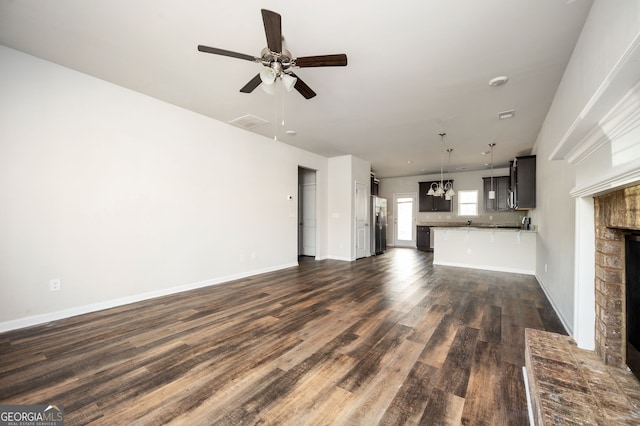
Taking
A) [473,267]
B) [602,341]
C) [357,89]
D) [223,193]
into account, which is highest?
[357,89]

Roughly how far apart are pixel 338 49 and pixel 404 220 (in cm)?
857

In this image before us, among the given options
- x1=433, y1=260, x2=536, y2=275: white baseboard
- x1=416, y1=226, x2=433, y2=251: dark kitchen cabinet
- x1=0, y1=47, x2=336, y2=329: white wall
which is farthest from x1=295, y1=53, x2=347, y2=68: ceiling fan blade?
x1=416, y1=226, x2=433, y2=251: dark kitchen cabinet

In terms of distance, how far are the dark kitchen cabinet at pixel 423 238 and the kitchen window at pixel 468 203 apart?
49.5 inches

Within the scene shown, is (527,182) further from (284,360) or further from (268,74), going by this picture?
(284,360)

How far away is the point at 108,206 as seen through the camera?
322 cm

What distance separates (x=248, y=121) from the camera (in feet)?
14.5

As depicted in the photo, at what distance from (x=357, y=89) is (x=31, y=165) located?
3.71 m

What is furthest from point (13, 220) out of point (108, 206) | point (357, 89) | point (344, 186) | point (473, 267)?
point (473, 267)

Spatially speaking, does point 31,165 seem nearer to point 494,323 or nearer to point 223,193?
point 223,193

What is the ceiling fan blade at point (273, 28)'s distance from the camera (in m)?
1.72

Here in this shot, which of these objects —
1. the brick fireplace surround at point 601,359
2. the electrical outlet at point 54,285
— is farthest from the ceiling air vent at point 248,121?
the brick fireplace surround at point 601,359

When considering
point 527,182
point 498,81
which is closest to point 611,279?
point 498,81

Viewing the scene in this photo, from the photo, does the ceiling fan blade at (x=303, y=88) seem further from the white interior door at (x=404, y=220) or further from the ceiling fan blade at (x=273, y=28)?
the white interior door at (x=404, y=220)

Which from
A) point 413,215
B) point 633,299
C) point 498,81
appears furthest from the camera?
point 413,215
